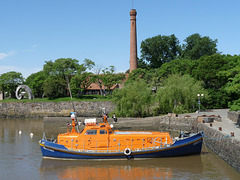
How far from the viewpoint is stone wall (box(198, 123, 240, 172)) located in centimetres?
1834

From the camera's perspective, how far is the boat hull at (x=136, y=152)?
859 inches

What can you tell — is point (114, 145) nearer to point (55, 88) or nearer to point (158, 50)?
point (55, 88)

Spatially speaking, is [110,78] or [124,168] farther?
[110,78]

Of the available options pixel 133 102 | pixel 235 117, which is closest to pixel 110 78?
pixel 133 102

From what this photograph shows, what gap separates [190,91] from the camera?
47625 millimetres

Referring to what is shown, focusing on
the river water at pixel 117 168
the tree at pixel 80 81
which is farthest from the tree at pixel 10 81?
the river water at pixel 117 168

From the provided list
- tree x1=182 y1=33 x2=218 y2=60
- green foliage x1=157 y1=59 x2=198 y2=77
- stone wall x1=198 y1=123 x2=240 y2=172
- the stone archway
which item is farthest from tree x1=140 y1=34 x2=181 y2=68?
stone wall x1=198 y1=123 x2=240 y2=172

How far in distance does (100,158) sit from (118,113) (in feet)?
86.2

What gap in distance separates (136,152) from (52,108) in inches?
1908

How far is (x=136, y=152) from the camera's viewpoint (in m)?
21.7

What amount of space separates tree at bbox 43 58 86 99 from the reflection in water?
5571 cm

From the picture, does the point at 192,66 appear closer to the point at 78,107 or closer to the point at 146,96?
the point at 146,96

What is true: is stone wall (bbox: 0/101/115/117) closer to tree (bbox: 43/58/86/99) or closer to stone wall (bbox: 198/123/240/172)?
tree (bbox: 43/58/86/99)

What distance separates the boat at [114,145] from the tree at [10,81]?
6509cm
